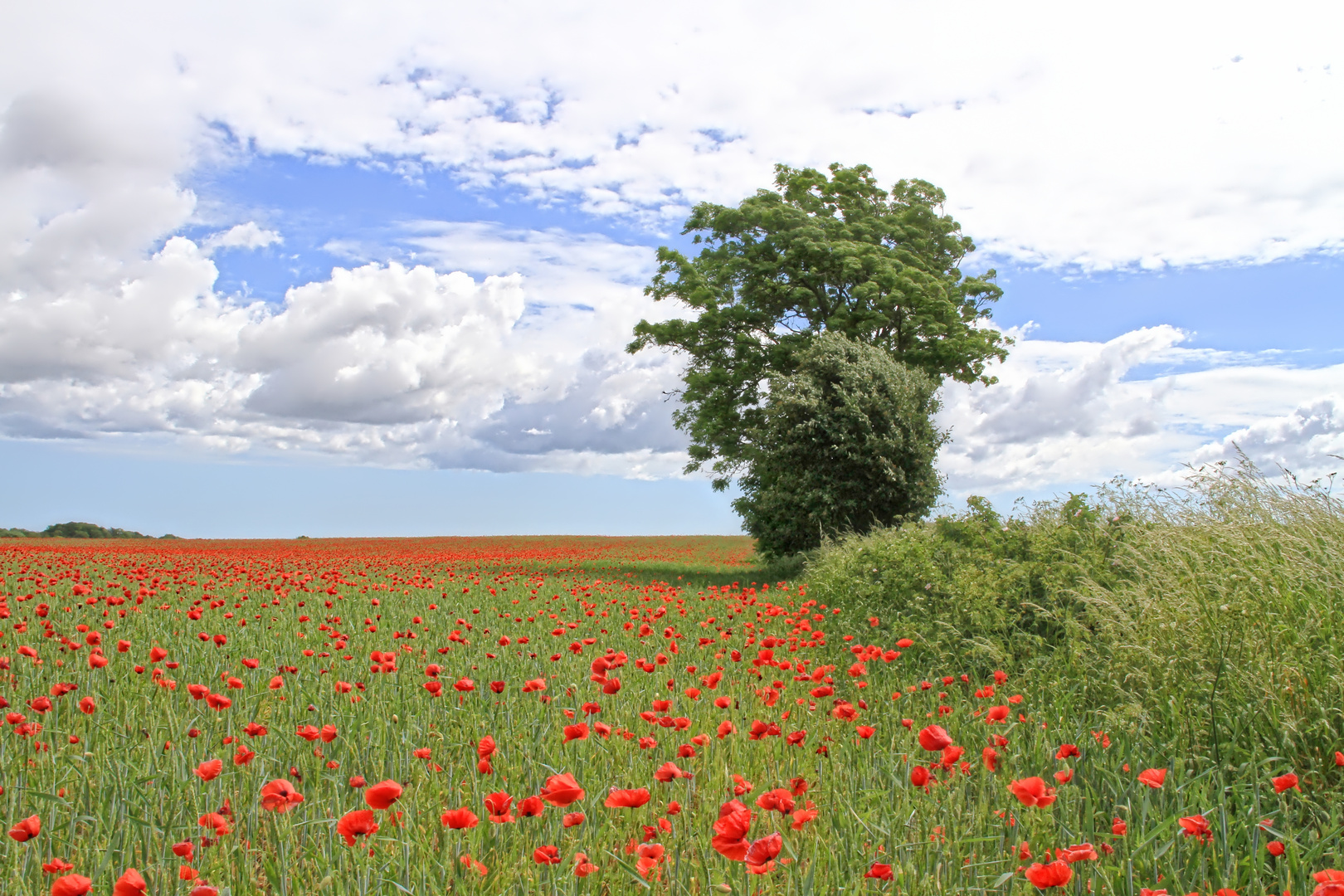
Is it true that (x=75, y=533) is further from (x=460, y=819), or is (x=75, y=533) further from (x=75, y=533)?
(x=460, y=819)

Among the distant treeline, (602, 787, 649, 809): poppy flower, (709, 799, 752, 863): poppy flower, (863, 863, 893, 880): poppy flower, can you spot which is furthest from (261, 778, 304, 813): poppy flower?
the distant treeline

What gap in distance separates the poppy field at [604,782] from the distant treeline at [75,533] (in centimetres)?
4148

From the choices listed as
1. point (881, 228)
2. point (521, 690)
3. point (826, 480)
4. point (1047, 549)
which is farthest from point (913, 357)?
point (521, 690)

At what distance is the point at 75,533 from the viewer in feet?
139

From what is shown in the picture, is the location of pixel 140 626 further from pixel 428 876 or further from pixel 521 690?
pixel 428 876

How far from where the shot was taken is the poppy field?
3.05 metres

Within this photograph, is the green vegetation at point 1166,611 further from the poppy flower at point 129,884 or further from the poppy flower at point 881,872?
the poppy flower at point 129,884

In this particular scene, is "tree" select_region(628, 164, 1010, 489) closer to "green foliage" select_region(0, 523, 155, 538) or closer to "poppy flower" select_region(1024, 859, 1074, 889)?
"poppy flower" select_region(1024, 859, 1074, 889)

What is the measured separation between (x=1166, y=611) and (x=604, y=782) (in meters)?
4.09

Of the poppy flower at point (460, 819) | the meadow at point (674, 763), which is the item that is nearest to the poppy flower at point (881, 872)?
the meadow at point (674, 763)

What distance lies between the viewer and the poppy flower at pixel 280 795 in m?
2.85

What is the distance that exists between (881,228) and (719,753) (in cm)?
2379

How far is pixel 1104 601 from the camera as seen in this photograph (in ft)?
19.3

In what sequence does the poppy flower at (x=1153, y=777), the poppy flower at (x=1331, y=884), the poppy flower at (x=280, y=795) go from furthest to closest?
the poppy flower at (x=1153, y=777)
the poppy flower at (x=280, y=795)
the poppy flower at (x=1331, y=884)
